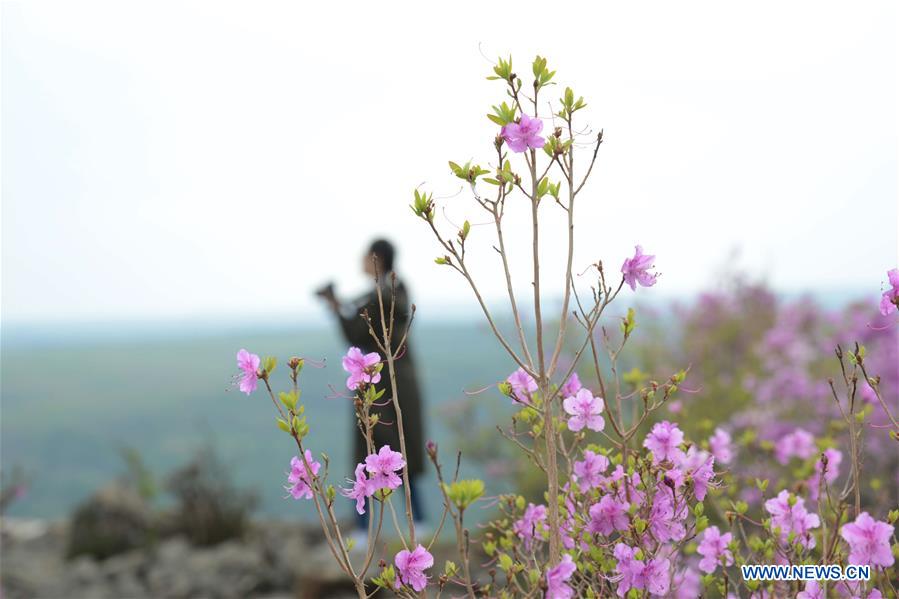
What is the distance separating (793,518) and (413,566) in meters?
1.00

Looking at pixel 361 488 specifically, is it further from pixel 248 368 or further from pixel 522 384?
pixel 522 384

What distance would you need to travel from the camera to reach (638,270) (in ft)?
6.20

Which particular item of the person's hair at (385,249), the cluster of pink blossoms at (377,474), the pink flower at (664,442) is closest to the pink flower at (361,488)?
the cluster of pink blossoms at (377,474)

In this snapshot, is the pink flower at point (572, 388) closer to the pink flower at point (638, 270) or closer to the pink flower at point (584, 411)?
the pink flower at point (584, 411)

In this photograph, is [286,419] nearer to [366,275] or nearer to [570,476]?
[570,476]

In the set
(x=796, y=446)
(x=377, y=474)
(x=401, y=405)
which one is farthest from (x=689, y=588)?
(x=401, y=405)

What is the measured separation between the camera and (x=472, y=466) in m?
7.95

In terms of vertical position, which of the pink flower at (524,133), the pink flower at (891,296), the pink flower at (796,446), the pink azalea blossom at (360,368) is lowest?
the pink flower at (796,446)

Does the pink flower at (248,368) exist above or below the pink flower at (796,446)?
above

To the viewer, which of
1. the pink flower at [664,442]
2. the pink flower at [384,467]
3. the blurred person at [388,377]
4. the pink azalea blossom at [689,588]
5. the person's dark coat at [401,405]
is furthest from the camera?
the person's dark coat at [401,405]

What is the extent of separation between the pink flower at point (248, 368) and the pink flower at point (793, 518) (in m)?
1.27

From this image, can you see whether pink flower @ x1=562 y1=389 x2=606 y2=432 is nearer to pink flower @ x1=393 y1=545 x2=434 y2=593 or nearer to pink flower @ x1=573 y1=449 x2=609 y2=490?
pink flower @ x1=573 y1=449 x2=609 y2=490

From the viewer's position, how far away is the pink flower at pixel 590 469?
2086 millimetres

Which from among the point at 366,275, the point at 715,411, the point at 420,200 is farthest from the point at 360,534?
the point at 420,200
